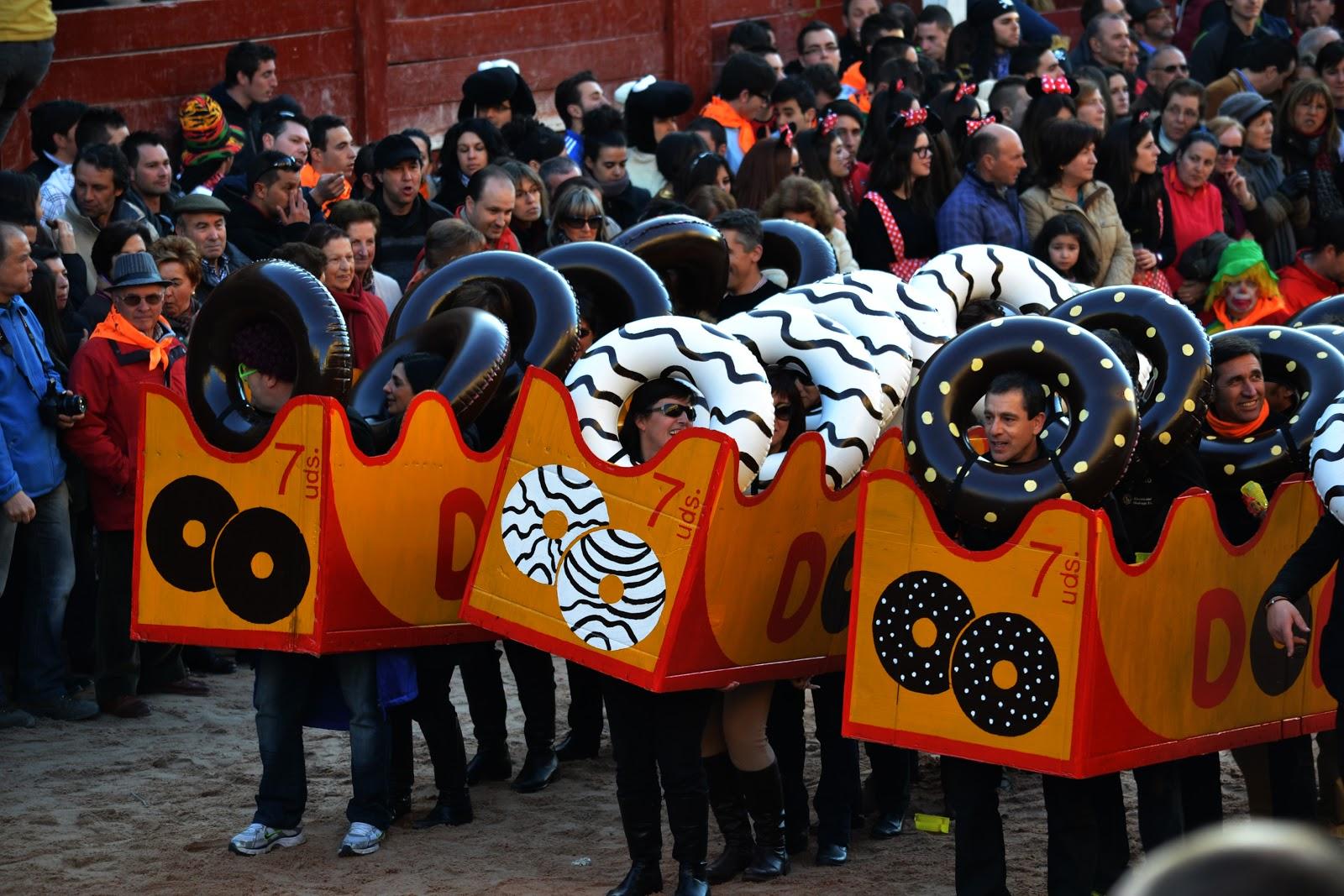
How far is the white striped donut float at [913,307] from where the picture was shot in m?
6.56

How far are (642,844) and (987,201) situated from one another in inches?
187

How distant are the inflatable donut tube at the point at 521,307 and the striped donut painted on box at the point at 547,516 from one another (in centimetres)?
66

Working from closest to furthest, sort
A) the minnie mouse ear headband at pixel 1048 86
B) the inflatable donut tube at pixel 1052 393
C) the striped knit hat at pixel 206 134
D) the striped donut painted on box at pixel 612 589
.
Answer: the inflatable donut tube at pixel 1052 393, the striped donut painted on box at pixel 612 589, the striped knit hat at pixel 206 134, the minnie mouse ear headband at pixel 1048 86

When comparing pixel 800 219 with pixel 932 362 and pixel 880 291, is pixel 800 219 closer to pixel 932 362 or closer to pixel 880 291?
pixel 880 291

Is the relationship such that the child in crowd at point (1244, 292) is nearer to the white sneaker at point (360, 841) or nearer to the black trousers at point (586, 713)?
the black trousers at point (586, 713)

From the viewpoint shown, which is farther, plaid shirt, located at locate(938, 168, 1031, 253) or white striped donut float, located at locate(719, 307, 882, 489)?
plaid shirt, located at locate(938, 168, 1031, 253)

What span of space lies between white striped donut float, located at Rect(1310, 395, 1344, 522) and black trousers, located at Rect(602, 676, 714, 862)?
1.85 metres

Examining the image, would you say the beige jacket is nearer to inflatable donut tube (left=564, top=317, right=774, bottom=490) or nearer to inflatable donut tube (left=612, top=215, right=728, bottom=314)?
inflatable donut tube (left=612, top=215, right=728, bottom=314)

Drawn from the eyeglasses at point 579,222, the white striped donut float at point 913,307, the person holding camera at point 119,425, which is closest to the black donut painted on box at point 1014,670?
the white striped donut float at point 913,307

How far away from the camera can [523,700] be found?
22.4 ft

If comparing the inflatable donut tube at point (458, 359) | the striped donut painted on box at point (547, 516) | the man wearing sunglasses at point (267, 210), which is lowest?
the striped donut painted on box at point (547, 516)

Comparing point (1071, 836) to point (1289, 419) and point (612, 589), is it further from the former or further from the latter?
point (1289, 419)

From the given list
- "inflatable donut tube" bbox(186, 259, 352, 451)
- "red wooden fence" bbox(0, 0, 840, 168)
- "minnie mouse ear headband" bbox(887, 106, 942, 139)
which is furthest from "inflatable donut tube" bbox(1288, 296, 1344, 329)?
"red wooden fence" bbox(0, 0, 840, 168)

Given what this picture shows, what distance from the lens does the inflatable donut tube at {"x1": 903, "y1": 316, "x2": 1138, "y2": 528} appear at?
4.96 m
